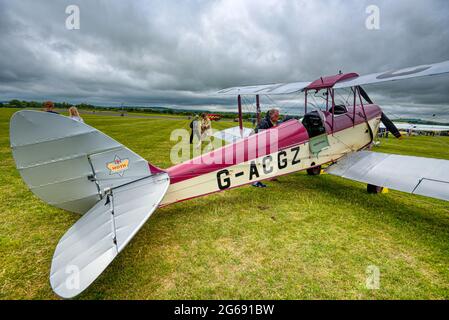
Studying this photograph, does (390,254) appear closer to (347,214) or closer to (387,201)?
(347,214)

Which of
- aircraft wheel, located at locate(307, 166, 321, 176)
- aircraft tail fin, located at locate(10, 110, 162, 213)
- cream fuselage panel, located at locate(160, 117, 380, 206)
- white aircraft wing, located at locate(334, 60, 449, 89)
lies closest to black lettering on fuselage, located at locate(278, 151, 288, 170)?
cream fuselage panel, located at locate(160, 117, 380, 206)

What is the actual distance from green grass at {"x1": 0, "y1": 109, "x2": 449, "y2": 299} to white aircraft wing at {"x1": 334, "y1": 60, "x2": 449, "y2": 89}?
2441 millimetres

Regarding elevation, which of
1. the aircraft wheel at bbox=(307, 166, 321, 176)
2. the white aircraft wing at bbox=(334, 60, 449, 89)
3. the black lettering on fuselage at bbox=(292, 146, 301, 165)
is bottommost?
the aircraft wheel at bbox=(307, 166, 321, 176)

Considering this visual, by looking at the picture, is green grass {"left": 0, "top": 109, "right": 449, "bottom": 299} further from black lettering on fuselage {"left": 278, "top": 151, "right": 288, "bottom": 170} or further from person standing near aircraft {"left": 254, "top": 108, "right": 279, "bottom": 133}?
person standing near aircraft {"left": 254, "top": 108, "right": 279, "bottom": 133}

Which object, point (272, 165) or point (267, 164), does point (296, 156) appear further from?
point (267, 164)

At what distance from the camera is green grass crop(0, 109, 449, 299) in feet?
7.99

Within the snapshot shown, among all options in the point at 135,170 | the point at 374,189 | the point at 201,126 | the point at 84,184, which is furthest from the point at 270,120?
the point at 201,126

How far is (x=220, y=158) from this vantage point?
12.8 feet

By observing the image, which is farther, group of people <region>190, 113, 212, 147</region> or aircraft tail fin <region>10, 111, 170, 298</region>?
group of people <region>190, 113, 212, 147</region>

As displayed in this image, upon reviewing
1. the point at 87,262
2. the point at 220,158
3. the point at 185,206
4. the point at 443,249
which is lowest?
the point at 443,249

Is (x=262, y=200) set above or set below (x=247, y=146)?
below

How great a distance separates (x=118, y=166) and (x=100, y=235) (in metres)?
1.00

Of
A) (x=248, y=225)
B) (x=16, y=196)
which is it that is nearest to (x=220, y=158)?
(x=248, y=225)
